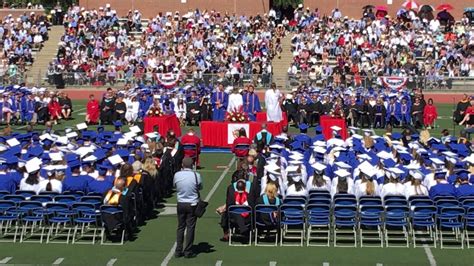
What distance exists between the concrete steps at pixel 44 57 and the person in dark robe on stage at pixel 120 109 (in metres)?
11.5

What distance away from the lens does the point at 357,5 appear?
193ft

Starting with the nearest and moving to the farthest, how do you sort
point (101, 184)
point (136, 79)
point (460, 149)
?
1. point (101, 184)
2. point (460, 149)
3. point (136, 79)

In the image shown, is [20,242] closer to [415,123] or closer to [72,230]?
[72,230]

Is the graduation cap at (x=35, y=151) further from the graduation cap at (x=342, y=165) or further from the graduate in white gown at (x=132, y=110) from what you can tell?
the graduate in white gown at (x=132, y=110)

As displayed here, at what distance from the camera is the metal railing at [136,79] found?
1773 inches

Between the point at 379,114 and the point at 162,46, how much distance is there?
1882cm

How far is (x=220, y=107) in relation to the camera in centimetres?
3491

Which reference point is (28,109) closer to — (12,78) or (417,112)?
(12,78)

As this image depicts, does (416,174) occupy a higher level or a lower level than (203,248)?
higher

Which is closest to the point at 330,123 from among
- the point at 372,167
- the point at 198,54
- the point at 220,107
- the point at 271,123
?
the point at 271,123

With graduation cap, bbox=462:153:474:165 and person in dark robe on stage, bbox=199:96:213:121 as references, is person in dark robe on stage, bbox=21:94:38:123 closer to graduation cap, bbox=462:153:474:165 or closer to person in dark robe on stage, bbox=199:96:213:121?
person in dark robe on stage, bbox=199:96:213:121

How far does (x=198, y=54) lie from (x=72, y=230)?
30457 millimetres

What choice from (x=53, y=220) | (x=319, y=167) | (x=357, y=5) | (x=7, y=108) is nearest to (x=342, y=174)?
(x=319, y=167)

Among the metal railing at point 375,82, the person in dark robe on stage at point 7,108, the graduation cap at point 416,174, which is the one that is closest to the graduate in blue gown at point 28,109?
the person in dark robe on stage at point 7,108
